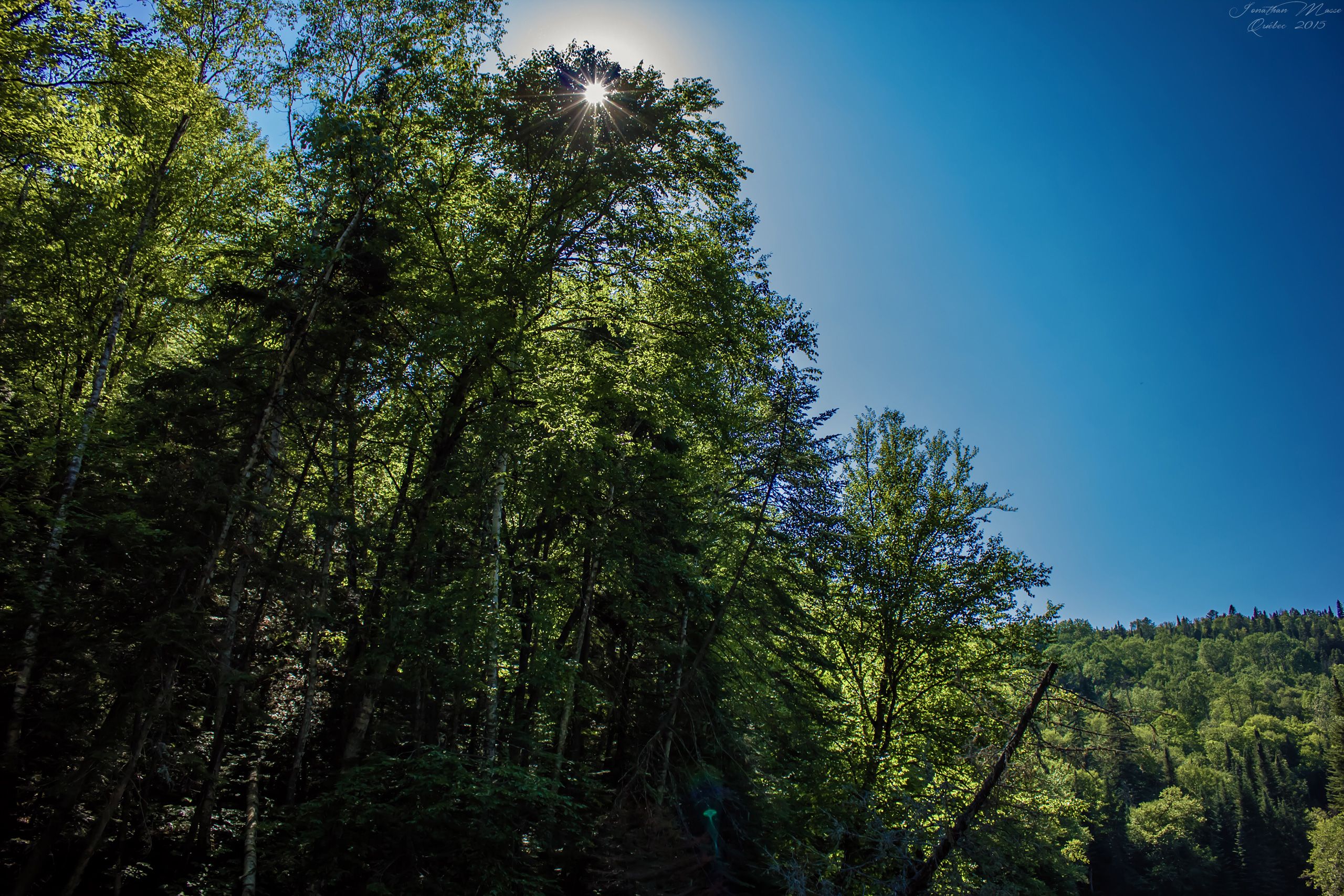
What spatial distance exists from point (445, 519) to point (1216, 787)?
287 ft

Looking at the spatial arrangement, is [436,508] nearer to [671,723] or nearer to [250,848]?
[250,848]

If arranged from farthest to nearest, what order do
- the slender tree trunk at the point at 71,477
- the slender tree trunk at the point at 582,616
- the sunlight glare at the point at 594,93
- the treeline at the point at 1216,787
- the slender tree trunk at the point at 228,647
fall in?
the treeline at the point at 1216,787 < the slender tree trunk at the point at 582,616 < the sunlight glare at the point at 594,93 < the slender tree trunk at the point at 71,477 < the slender tree trunk at the point at 228,647

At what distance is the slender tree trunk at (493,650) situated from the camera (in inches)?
379

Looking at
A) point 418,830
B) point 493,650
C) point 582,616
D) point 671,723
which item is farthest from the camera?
point 582,616

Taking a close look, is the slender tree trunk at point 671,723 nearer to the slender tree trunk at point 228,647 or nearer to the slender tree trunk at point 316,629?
the slender tree trunk at point 316,629

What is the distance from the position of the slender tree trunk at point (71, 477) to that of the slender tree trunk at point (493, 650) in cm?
544

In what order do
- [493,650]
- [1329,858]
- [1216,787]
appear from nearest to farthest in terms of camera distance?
[493,650], [1329,858], [1216,787]

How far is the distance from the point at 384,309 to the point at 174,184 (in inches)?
230

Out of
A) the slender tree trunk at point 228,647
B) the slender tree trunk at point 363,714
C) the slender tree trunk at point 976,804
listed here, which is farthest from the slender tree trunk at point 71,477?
the slender tree trunk at point 976,804

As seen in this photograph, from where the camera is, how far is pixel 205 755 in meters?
11.9

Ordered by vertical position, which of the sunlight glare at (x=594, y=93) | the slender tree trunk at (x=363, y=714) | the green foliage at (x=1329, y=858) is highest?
the sunlight glare at (x=594, y=93)

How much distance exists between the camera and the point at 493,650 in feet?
31.5

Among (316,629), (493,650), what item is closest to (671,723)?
(493,650)

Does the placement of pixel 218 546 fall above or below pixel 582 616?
below
